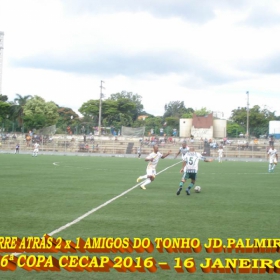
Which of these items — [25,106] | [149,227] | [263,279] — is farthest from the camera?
[25,106]

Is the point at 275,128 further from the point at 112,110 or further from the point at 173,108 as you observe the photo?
the point at 173,108

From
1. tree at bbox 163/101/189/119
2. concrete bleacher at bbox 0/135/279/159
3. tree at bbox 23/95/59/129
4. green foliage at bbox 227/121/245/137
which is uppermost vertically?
tree at bbox 163/101/189/119

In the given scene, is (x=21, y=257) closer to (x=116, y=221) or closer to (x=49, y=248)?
(x=49, y=248)

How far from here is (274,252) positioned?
8055 millimetres

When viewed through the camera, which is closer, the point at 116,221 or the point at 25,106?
the point at 116,221

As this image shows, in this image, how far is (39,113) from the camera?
3541 inches

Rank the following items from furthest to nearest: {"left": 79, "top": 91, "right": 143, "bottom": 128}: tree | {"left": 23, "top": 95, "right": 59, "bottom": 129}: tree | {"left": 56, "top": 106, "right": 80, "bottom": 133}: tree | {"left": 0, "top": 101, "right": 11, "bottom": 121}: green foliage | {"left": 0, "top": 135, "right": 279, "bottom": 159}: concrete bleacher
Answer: {"left": 56, "top": 106, "right": 80, "bottom": 133}: tree, {"left": 79, "top": 91, "right": 143, "bottom": 128}: tree, {"left": 0, "top": 101, "right": 11, "bottom": 121}: green foliage, {"left": 23, "top": 95, "right": 59, "bottom": 129}: tree, {"left": 0, "top": 135, "right": 279, "bottom": 159}: concrete bleacher

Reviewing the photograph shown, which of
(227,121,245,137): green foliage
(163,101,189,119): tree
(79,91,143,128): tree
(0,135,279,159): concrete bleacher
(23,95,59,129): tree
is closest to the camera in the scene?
(0,135,279,159): concrete bleacher

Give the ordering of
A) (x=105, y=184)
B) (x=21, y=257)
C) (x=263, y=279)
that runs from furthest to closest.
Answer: (x=105, y=184) → (x=21, y=257) → (x=263, y=279)

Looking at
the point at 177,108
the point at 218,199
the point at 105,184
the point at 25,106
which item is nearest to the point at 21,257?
the point at 218,199

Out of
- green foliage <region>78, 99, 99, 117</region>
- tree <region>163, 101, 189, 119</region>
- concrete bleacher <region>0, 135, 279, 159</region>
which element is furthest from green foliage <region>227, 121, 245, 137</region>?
tree <region>163, 101, 189, 119</region>

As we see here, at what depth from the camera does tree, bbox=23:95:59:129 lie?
266 feet

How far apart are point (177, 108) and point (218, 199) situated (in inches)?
5335

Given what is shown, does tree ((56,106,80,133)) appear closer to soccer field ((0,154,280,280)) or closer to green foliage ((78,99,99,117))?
green foliage ((78,99,99,117))
